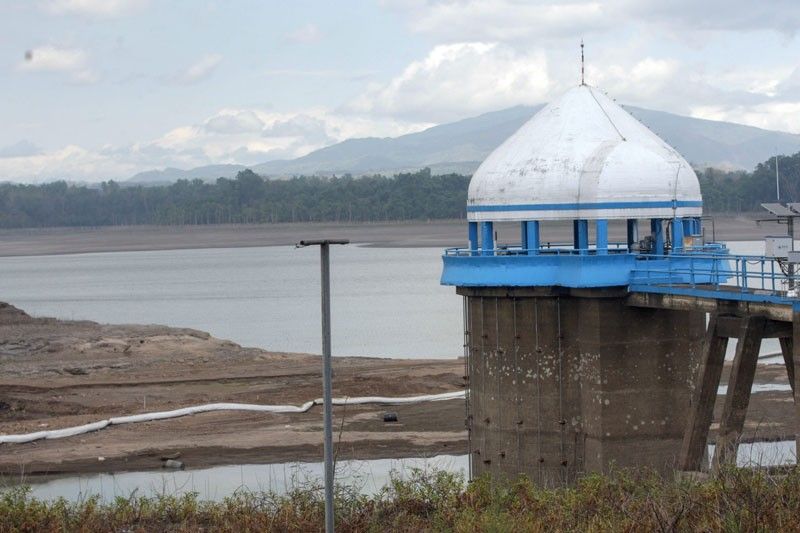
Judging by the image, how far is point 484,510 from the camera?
2225cm

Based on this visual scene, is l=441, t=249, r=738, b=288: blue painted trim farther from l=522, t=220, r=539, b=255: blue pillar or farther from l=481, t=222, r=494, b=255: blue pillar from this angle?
l=481, t=222, r=494, b=255: blue pillar

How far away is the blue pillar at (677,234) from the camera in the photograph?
100 feet

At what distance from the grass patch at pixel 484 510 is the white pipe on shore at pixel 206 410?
54.8 ft

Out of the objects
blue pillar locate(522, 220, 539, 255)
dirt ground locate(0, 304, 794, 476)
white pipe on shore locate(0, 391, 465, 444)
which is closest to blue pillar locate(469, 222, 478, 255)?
blue pillar locate(522, 220, 539, 255)

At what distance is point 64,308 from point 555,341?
80356mm

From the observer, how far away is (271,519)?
22516 millimetres

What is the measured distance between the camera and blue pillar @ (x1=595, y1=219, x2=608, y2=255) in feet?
97.5

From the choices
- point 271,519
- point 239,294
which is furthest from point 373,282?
point 271,519

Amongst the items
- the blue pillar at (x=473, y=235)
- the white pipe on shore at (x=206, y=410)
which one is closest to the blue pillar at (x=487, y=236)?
the blue pillar at (x=473, y=235)

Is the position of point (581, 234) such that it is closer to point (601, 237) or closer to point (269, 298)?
point (601, 237)

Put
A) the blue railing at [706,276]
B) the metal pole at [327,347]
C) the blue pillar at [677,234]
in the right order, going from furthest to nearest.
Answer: the blue pillar at [677,234] → the blue railing at [706,276] → the metal pole at [327,347]

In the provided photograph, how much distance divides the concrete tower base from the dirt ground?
3.78 m

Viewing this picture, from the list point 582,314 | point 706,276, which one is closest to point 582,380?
point 582,314

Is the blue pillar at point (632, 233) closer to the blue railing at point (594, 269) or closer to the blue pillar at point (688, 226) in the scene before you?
the blue pillar at point (688, 226)
